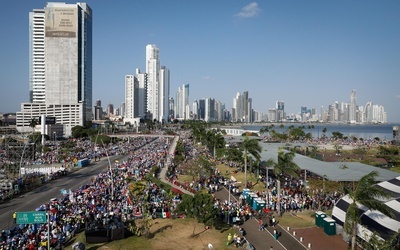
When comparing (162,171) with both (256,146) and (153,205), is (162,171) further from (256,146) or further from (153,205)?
(153,205)

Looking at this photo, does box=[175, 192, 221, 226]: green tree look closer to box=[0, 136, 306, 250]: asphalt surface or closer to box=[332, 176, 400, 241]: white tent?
box=[0, 136, 306, 250]: asphalt surface

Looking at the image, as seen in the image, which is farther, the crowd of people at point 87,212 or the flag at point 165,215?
the flag at point 165,215

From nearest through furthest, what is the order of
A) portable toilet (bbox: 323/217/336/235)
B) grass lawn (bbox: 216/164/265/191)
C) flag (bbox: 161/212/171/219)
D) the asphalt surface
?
the asphalt surface
portable toilet (bbox: 323/217/336/235)
flag (bbox: 161/212/171/219)
grass lawn (bbox: 216/164/265/191)

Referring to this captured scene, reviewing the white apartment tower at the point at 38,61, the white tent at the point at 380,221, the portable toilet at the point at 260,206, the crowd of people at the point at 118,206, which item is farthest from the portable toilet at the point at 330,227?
the white apartment tower at the point at 38,61

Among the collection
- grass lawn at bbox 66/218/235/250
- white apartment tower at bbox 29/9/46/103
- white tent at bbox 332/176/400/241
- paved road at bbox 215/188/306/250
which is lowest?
paved road at bbox 215/188/306/250

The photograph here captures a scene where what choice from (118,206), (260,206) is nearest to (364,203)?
(260,206)

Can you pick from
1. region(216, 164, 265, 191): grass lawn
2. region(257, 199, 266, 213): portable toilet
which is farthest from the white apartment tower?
region(257, 199, 266, 213): portable toilet

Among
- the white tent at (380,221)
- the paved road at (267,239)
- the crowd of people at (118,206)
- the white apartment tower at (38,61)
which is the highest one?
the white apartment tower at (38,61)

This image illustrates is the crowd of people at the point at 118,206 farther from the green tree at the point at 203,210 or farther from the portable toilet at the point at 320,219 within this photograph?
the portable toilet at the point at 320,219
